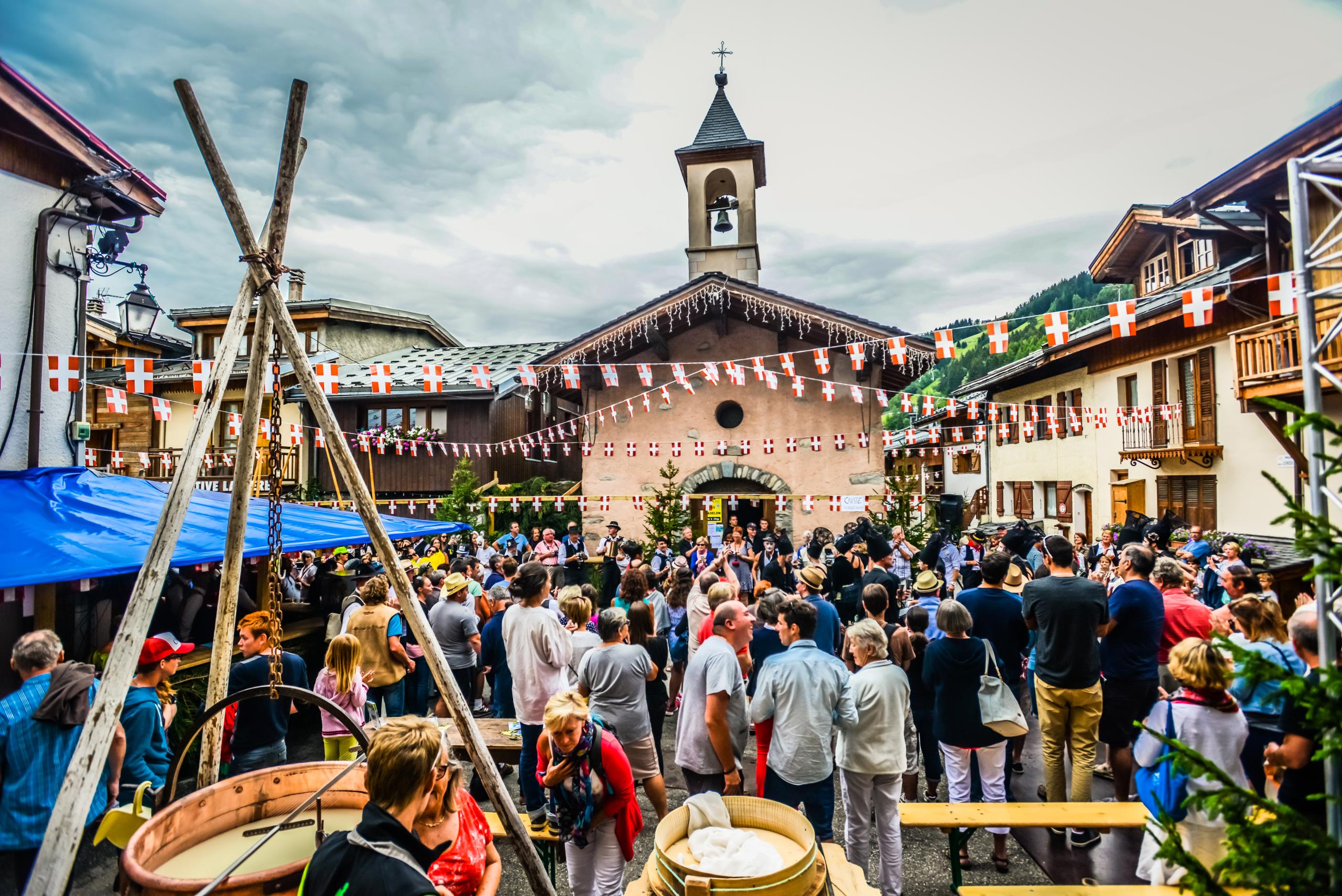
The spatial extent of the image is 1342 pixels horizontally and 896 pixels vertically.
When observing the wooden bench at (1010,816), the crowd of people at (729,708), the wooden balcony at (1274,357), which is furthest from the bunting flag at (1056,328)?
the wooden bench at (1010,816)

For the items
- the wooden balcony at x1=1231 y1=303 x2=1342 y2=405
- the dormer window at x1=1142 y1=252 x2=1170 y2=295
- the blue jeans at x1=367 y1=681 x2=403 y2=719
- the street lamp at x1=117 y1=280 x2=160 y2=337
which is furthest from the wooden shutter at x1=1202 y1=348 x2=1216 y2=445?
the street lamp at x1=117 y1=280 x2=160 y2=337

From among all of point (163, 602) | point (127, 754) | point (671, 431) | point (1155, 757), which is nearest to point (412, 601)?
point (127, 754)

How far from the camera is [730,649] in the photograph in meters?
4.08

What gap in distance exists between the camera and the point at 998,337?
9969 mm

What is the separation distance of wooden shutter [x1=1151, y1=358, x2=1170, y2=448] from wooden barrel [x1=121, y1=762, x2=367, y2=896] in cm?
1782

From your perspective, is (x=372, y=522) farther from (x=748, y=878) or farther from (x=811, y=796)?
(x=811, y=796)

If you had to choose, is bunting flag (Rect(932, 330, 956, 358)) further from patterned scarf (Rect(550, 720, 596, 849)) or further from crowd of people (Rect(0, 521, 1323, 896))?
patterned scarf (Rect(550, 720, 596, 849))

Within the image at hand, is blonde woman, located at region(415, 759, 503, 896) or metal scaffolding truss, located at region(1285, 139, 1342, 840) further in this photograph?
blonde woman, located at region(415, 759, 503, 896)

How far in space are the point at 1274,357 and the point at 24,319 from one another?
54.4 feet

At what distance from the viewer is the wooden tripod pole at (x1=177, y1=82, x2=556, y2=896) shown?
3.04 metres

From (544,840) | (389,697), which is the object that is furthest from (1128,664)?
(389,697)

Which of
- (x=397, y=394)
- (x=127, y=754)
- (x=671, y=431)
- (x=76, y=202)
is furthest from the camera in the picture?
(x=397, y=394)

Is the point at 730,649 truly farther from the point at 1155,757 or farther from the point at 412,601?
the point at 1155,757

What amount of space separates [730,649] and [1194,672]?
7.36ft
